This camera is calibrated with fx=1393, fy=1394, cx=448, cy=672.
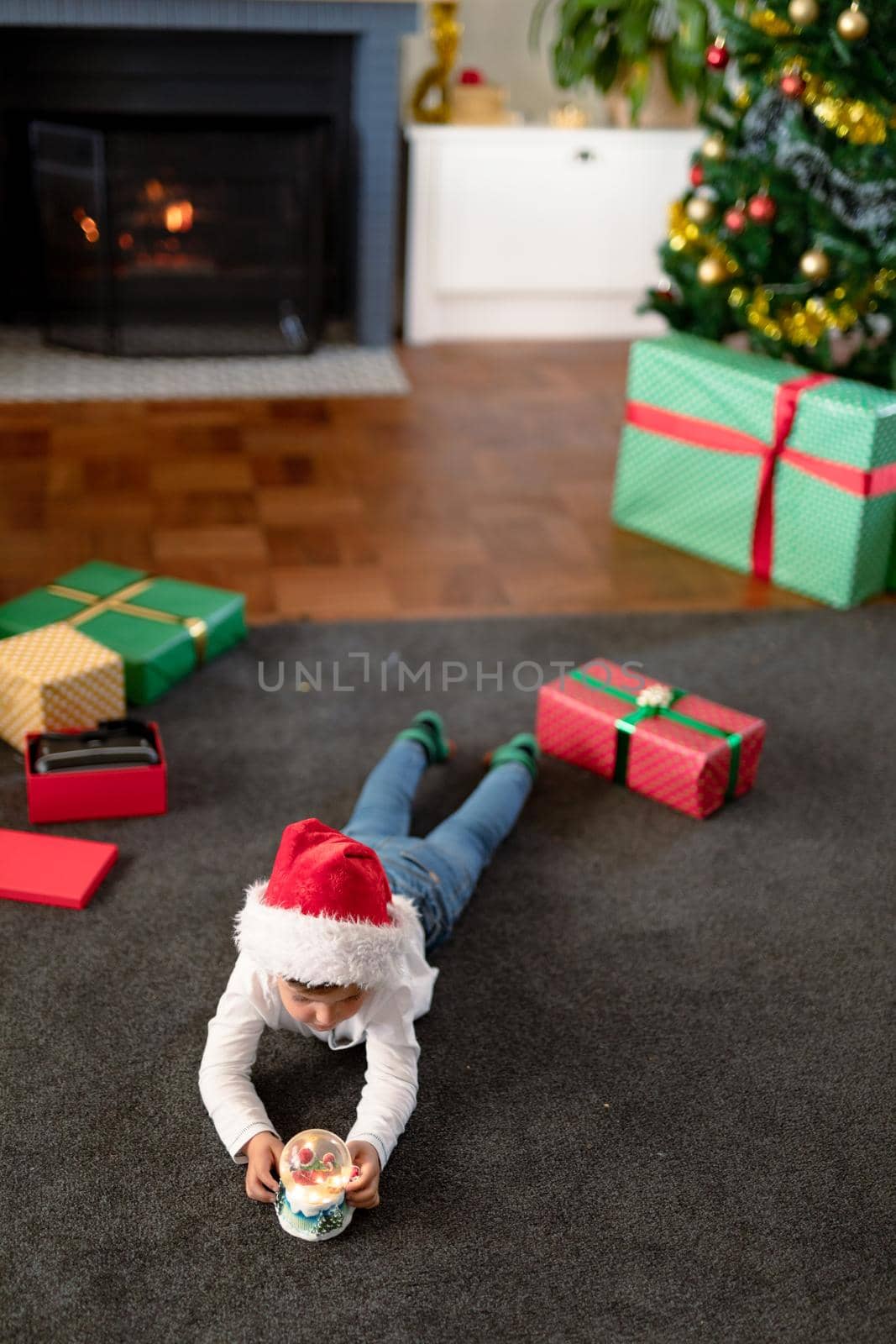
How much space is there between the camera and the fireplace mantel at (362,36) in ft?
12.6

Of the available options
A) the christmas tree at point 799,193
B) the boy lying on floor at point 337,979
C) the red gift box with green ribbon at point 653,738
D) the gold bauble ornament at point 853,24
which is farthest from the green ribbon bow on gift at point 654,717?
the gold bauble ornament at point 853,24

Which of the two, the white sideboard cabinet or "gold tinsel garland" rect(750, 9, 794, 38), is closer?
"gold tinsel garland" rect(750, 9, 794, 38)

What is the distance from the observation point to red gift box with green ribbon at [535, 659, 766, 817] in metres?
2.14

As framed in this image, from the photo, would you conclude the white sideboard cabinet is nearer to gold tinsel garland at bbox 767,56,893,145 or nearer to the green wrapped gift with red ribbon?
the green wrapped gift with red ribbon

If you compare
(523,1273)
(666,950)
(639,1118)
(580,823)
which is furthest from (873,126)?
(523,1273)

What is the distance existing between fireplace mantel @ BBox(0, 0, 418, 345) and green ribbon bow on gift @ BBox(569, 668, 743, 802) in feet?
8.23

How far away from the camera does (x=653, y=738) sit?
215 centimetres

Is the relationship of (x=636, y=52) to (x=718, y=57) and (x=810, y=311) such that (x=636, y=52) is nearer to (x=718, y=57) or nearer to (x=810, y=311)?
(x=718, y=57)

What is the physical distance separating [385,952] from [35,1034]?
513mm

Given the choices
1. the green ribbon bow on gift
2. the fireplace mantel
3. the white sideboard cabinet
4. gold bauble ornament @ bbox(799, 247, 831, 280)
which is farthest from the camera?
the white sideboard cabinet

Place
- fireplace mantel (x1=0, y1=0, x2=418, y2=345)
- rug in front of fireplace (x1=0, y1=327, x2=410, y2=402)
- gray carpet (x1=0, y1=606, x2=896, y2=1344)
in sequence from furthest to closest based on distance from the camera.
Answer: rug in front of fireplace (x1=0, y1=327, x2=410, y2=402) < fireplace mantel (x1=0, y1=0, x2=418, y2=345) < gray carpet (x1=0, y1=606, x2=896, y2=1344)

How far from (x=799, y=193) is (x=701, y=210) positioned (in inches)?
8.6

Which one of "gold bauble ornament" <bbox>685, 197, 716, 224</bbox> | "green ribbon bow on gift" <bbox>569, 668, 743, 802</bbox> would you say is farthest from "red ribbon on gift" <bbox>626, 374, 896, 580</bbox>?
"green ribbon bow on gift" <bbox>569, 668, 743, 802</bbox>

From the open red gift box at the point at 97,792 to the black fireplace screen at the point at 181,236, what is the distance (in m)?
2.40
